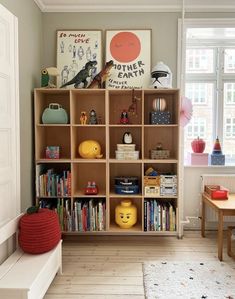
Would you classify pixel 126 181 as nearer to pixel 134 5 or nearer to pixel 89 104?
pixel 89 104

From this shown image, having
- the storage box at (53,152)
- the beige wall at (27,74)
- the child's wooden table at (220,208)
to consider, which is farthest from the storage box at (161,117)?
the beige wall at (27,74)

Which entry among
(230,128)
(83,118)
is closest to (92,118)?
(83,118)

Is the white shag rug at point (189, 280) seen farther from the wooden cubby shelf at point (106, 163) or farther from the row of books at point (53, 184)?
the row of books at point (53, 184)

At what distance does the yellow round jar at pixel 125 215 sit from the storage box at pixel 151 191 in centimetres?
23

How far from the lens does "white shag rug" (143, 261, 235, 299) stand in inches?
82.6

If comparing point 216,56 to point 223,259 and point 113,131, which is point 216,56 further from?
point 223,259

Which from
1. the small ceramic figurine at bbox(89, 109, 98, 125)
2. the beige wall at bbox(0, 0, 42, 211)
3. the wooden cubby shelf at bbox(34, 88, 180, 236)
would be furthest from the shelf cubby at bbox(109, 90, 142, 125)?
the beige wall at bbox(0, 0, 42, 211)

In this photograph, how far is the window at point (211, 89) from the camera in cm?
348

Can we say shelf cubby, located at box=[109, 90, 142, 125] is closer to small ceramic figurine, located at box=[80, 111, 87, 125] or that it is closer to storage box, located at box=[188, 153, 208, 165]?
small ceramic figurine, located at box=[80, 111, 87, 125]

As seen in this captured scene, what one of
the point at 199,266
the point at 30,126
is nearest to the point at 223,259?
the point at 199,266

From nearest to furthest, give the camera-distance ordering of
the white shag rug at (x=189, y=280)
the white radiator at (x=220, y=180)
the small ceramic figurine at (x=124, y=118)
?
the white shag rug at (x=189, y=280)
the small ceramic figurine at (x=124, y=118)
the white radiator at (x=220, y=180)

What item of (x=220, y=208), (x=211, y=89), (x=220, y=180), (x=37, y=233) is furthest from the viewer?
(x=211, y=89)

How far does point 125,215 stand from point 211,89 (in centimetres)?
191

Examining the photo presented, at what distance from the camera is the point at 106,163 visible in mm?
2928
